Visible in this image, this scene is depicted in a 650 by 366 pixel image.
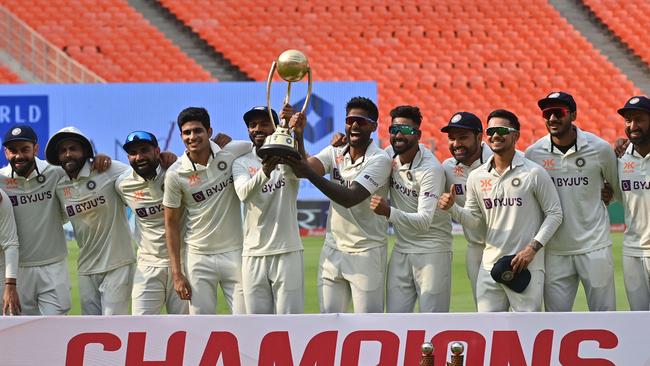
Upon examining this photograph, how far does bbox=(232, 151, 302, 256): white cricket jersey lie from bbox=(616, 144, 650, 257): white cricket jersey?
207 centimetres

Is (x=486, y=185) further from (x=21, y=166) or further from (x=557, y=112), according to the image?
(x=21, y=166)

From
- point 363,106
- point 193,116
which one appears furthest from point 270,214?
point 363,106

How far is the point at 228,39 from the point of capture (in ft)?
76.6

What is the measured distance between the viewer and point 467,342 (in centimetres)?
594

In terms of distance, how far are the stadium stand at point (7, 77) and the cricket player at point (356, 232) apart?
50.7 feet

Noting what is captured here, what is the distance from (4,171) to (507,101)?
1676 cm

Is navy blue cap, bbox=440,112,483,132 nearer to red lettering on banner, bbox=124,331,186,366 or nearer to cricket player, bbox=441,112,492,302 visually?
cricket player, bbox=441,112,492,302

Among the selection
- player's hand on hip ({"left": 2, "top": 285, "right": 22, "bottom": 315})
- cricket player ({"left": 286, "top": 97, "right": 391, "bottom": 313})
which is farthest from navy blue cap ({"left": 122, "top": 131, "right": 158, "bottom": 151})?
player's hand on hip ({"left": 2, "top": 285, "right": 22, "bottom": 315})

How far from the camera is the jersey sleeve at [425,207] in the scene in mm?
6402

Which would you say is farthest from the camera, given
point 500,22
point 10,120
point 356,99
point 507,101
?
point 500,22

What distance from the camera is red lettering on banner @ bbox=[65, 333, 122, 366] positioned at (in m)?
5.95

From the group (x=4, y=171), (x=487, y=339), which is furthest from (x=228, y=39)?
(x=487, y=339)

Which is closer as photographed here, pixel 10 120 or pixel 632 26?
pixel 10 120

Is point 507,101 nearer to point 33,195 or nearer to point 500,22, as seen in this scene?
Answer: point 500,22
